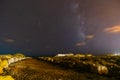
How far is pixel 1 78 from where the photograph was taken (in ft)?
75.3

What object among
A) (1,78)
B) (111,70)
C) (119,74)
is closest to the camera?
(1,78)

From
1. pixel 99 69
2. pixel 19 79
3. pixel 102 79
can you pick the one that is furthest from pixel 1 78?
pixel 99 69

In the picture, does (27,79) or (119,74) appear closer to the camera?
(27,79)

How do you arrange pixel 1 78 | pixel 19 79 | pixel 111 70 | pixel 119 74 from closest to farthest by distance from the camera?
pixel 1 78 < pixel 19 79 < pixel 119 74 < pixel 111 70

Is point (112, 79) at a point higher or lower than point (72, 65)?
lower

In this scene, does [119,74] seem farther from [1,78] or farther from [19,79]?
[1,78]

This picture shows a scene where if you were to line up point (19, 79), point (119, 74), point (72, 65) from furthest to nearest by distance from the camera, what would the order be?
point (72, 65) → point (119, 74) → point (19, 79)

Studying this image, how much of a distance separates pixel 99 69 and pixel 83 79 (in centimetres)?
865

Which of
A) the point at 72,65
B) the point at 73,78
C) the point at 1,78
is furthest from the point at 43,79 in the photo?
the point at 72,65

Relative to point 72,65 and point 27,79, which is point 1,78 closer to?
point 27,79

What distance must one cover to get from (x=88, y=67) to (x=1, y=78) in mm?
29232

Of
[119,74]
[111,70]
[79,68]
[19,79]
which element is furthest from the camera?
[79,68]

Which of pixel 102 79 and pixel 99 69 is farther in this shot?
pixel 99 69

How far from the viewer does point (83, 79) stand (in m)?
37.8
